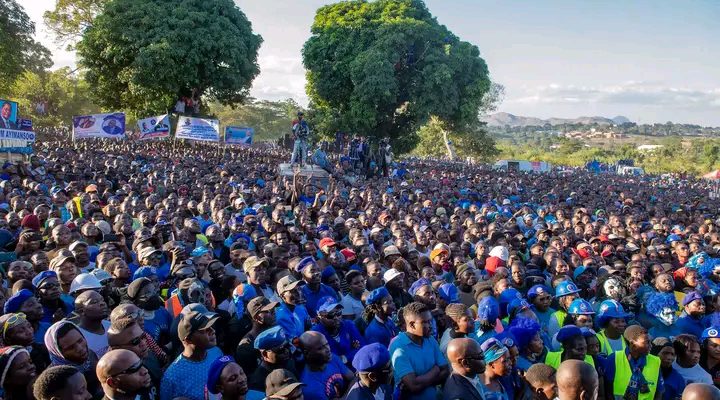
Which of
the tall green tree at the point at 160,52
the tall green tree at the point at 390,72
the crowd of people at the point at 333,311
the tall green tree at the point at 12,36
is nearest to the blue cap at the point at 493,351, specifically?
the crowd of people at the point at 333,311

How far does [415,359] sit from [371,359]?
43 centimetres

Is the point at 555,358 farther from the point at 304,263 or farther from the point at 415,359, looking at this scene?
the point at 304,263

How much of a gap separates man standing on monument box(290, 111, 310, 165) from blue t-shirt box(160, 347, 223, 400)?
43.2 feet

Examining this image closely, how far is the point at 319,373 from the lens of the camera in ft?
11.3

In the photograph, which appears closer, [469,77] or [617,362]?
[617,362]

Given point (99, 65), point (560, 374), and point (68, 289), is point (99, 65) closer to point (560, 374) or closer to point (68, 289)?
point (68, 289)

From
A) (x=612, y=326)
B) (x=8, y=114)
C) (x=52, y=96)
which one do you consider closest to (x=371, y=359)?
(x=612, y=326)

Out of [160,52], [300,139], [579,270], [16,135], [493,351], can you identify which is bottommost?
[579,270]

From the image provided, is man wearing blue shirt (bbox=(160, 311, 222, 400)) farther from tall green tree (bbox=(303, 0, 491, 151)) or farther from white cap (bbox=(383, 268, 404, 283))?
tall green tree (bbox=(303, 0, 491, 151))

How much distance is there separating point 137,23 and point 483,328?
984 inches

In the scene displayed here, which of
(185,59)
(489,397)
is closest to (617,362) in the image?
(489,397)

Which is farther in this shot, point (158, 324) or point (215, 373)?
point (158, 324)

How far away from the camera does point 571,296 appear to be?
4965 millimetres

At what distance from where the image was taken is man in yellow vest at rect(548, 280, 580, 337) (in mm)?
4723
